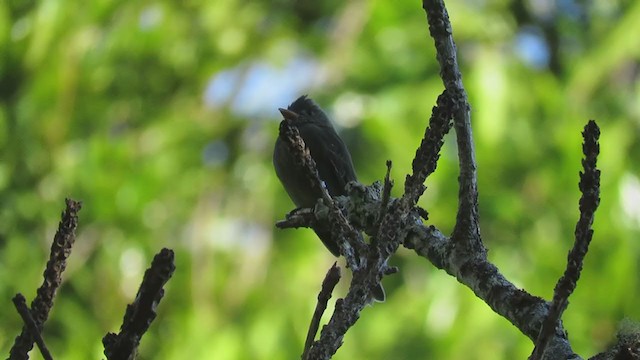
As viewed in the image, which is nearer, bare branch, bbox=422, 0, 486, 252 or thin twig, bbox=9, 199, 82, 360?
thin twig, bbox=9, 199, 82, 360

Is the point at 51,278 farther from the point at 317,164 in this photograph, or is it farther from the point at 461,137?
the point at 317,164

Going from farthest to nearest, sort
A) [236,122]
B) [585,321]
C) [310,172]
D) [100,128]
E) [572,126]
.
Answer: [236,122] → [100,128] → [572,126] → [585,321] → [310,172]

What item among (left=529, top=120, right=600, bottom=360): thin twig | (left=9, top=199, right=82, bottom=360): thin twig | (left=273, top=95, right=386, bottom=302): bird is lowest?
(left=9, top=199, right=82, bottom=360): thin twig

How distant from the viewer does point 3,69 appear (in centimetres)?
→ 761

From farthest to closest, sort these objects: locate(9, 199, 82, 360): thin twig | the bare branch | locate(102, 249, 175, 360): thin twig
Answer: the bare branch
locate(9, 199, 82, 360): thin twig
locate(102, 249, 175, 360): thin twig

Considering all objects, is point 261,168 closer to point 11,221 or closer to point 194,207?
point 194,207

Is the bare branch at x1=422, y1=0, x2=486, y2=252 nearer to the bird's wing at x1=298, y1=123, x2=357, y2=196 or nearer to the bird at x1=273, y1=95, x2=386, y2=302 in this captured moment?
the bird at x1=273, y1=95, x2=386, y2=302

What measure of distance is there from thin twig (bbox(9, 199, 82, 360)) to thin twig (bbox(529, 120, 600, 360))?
825mm

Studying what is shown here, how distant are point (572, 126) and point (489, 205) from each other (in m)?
0.92

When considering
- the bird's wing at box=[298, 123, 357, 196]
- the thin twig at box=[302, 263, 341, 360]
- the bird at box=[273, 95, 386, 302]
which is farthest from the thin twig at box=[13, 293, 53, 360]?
the bird's wing at box=[298, 123, 357, 196]

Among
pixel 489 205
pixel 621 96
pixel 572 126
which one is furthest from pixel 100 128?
pixel 621 96

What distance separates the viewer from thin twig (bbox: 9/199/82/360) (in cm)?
168

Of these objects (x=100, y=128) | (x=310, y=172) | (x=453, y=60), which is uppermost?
(x=100, y=128)

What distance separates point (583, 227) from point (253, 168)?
6.55 meters
